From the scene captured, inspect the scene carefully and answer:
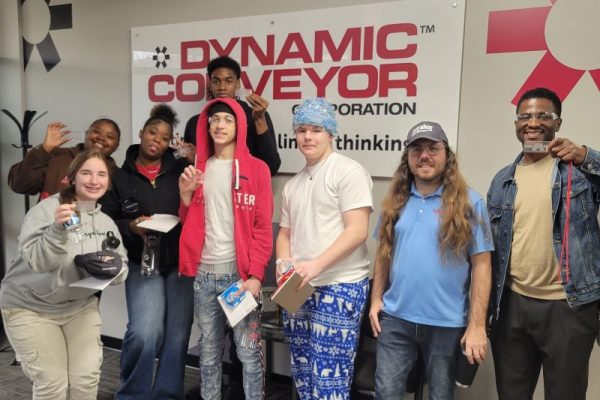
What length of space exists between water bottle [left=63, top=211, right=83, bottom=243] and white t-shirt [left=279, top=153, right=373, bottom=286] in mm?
870

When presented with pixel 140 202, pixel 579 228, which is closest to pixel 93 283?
pixel 140 202

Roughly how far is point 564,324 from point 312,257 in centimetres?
95

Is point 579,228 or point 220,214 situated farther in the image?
point 220,214

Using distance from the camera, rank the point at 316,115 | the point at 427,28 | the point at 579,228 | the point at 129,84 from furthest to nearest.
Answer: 1. the point at 129,84
2. the point at 427,28
3. the point at 316,115
4. the point at 579,228

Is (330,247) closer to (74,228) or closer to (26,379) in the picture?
(74,228)

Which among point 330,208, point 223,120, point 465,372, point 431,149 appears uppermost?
point 223,120

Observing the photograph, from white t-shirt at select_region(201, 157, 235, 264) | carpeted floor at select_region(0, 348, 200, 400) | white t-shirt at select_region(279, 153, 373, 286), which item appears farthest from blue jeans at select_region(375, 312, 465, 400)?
carpeted floor at select_region(0, 348, 200, 400)

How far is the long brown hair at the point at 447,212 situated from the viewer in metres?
1.68

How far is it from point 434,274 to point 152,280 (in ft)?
4.56

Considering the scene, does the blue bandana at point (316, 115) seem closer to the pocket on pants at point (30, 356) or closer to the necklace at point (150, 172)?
the necklace at point (150, 172)

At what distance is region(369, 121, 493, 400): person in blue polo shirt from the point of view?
1.70 meters

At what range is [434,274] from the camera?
1716 millimetres

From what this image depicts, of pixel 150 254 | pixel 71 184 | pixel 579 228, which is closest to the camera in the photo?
pixel 579 228

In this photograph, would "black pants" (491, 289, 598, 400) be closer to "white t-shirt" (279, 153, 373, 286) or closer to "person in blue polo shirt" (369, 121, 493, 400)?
"person in blue polo shirt" (369, 121, 493, 400)
